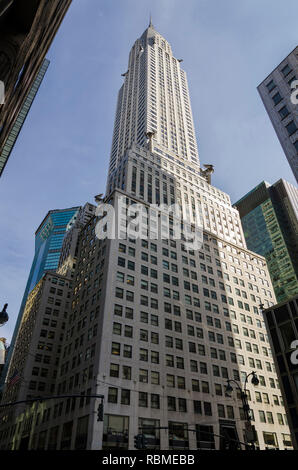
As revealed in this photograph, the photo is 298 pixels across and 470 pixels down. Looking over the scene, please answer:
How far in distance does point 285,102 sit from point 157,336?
137 ft

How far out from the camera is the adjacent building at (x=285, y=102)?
140 feet

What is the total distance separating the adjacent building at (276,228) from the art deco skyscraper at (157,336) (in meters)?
48.7

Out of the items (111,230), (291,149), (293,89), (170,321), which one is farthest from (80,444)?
(293,89)

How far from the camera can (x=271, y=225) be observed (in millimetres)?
151875

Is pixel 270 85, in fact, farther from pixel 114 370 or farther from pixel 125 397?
pixel 125 397

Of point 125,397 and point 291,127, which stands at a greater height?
point 291,127

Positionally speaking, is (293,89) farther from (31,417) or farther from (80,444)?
(31,417)

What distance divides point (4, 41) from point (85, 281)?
2218 inches

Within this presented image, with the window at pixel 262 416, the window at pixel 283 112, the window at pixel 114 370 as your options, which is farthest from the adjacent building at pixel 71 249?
the window at pixel 283 112

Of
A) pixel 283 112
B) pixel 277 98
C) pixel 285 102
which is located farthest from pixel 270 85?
pixel 283 112

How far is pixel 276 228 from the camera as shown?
148 meters

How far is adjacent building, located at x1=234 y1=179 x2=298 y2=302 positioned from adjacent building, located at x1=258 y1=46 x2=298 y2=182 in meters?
92.6

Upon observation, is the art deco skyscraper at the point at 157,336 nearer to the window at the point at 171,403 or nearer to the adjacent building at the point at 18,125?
the window at the point at 171,403

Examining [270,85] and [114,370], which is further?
[270,85]
